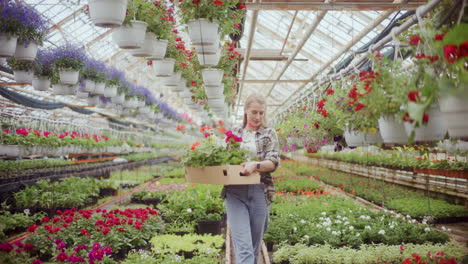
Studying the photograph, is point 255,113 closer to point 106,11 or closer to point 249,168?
point 249,168

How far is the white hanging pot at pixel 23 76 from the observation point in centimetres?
450

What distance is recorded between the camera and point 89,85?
5.55 metres

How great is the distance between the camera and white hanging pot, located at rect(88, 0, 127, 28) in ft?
7.59

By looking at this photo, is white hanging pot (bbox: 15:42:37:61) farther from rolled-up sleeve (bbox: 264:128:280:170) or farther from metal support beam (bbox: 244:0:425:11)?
metal support beam (bbox: 244:0:425:11)

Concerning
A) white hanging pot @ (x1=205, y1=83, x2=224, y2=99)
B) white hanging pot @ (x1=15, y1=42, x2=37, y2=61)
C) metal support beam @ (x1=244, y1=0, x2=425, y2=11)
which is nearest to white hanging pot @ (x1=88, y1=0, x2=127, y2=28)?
white hanging pot @ (x1=15, y1=42, x2=37, y2=61)

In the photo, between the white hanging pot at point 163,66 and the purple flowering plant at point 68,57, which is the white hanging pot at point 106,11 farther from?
the purple flowering plant at point 68,57

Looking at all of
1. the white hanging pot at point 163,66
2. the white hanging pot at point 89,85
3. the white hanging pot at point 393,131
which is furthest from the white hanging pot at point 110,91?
the white hanging pot at point 393,131

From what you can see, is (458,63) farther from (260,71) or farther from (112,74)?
(260,71)

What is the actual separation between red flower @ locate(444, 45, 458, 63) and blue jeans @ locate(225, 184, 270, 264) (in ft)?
5.11

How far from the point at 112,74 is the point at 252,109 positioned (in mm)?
3858

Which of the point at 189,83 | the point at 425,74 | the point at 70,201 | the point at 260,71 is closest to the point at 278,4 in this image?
the point at 189,83

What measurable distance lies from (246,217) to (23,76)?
3.32 metres

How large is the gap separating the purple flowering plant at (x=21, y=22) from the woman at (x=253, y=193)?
6.32ft

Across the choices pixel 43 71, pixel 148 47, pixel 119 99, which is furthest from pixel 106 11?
pixel 119 99
